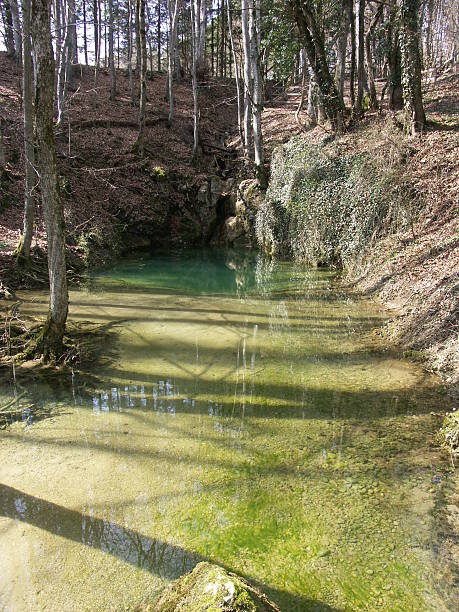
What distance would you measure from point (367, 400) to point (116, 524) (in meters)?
3.40

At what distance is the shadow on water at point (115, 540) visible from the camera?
3.01 meters

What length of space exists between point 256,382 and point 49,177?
3985 millimetres

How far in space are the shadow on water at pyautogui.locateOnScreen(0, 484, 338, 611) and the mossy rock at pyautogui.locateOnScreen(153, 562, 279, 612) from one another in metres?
0.72

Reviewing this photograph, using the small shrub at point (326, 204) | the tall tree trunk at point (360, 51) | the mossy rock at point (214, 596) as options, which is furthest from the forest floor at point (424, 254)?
the mossy rock at point (214, 596)

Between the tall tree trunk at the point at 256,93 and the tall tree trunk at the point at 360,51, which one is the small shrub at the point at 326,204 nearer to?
the tall tree trunk at the point at 256,93

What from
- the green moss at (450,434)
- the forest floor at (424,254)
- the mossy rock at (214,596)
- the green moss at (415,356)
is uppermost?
the forest floor at (424,254)

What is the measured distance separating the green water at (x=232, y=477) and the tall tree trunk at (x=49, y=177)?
82 centimetres

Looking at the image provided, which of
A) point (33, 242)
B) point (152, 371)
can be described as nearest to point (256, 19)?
point (33, 242)

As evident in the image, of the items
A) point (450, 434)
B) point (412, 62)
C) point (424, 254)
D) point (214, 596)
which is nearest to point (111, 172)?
point (412, 62)

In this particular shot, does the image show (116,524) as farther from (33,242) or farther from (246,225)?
(246,225)

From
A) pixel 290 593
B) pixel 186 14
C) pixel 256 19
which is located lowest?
pixel 290 593

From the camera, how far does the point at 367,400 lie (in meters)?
5.72

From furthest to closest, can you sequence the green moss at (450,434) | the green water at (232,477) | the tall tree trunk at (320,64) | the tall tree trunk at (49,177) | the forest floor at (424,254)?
1. the tall tree trunk at (320,64)
2. the forest floor at (424,254)
3. the tall tree trunk at (49,177)
4. the green moss at (450,434)
5. the green water at (232,477)

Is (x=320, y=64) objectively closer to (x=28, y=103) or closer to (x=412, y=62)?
(x=412, y=62)
